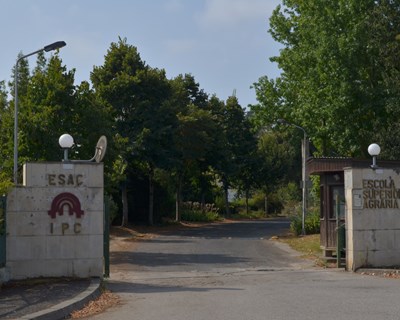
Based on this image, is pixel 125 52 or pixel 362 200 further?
pixel 125 52

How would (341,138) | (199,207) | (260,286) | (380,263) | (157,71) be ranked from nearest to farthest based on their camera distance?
1. (260,286)
2. (380,263)
3. (341,138)
4. (157,71)
5. (199,207)

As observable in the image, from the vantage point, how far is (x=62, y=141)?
15.7m

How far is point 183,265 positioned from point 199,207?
3856cm

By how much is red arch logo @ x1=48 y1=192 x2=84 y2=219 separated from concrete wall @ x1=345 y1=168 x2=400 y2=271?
683 centimetres

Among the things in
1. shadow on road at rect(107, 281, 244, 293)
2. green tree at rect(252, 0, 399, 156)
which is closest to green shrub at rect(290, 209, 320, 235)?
green tree at rect(252, 0, 399, 156)

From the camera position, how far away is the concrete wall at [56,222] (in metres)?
15.5

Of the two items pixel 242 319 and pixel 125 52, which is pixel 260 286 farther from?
pixel 125 52

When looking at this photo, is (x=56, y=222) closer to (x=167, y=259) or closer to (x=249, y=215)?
(x=167, y=259)

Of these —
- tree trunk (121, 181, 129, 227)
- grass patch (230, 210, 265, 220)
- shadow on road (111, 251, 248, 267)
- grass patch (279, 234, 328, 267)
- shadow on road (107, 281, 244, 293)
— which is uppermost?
tree trunk (121, 181, 129, 227)

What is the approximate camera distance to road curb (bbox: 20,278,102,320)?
35.7 ft

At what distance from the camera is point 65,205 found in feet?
52.2

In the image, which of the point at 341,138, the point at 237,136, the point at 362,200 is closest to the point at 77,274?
the point at 362,200

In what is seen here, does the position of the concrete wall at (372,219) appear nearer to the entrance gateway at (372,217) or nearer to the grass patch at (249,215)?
the entrance gateway at (372,217)

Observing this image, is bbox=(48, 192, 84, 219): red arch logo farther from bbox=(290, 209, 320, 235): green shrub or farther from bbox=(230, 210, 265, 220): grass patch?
bbox=(230, 210, 265, 220): grass patch
